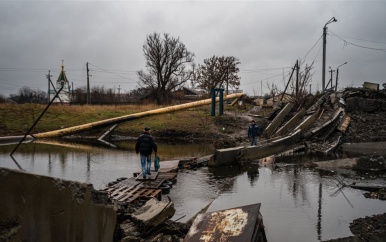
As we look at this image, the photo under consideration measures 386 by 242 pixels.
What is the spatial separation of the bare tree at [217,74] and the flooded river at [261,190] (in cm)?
4037

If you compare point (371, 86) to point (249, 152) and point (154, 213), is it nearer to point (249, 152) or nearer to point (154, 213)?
point (249, 152)

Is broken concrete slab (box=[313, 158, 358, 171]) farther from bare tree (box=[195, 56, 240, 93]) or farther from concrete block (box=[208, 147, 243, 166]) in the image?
bare tree (box=[195, 56, 240, 93])

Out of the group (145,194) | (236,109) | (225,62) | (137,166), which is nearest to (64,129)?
(137,166)

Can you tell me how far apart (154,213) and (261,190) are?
5859 millimetres

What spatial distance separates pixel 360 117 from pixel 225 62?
37.6 m

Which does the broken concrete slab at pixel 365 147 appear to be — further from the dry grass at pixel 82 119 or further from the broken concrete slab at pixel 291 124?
the dry grass at pixel 82 119

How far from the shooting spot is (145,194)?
969cm

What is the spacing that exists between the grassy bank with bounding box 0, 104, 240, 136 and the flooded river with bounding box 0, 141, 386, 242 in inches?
432

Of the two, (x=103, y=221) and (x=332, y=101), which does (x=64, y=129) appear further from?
(x=103, y=221)

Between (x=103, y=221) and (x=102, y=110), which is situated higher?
(x=102, y=110)

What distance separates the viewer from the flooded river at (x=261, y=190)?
26.6ft

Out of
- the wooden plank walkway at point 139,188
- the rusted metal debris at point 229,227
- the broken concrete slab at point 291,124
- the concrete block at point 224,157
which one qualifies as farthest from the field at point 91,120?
the rusted metal debris at point 229,227

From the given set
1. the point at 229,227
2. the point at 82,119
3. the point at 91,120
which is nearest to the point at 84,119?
the point at 82,119

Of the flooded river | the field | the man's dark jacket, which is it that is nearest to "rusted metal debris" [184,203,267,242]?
the flooded river
